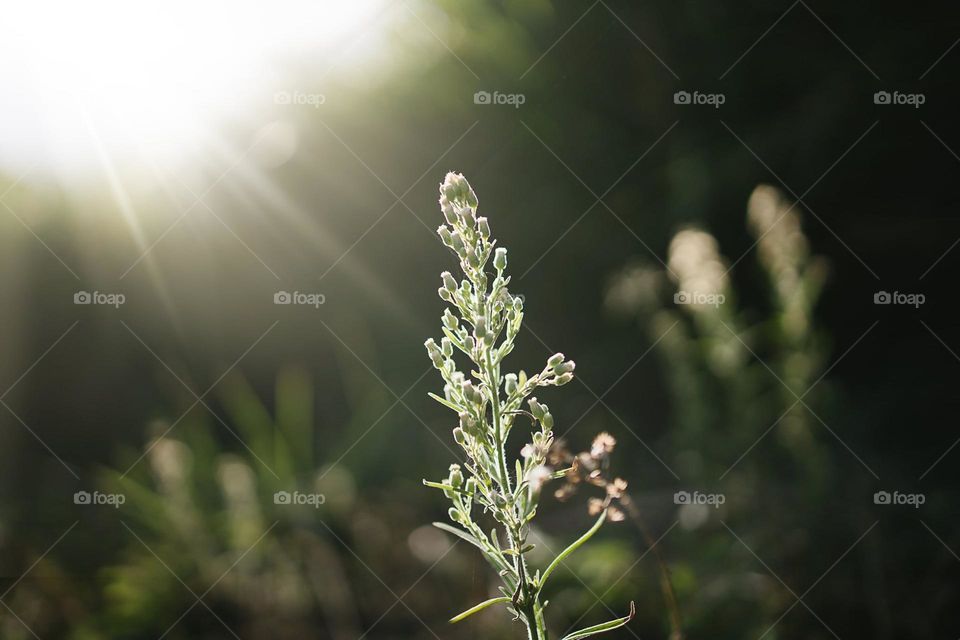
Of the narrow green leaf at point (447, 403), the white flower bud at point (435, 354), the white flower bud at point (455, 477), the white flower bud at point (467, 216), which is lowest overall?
the white flower bud at point (455, 477)

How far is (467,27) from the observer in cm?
270

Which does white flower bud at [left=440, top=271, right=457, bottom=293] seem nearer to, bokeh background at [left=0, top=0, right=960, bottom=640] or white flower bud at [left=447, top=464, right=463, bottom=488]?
white flower bud at [left=447, top=464, right=463, bottom=488]

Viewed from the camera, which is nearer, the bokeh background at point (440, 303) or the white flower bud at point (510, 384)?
the white flower bud at point (510, 384)

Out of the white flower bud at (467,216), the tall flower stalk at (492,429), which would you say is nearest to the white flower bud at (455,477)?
the tall flower stalk at (492,429)

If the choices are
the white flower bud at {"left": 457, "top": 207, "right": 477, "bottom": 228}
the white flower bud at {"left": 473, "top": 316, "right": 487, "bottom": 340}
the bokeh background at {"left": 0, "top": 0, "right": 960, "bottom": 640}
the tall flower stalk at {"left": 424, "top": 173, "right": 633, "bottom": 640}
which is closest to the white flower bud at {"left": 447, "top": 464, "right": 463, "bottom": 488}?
the tall flower stalk at {"left": 424, "top": 173, "right": 633, "bottom": 640}

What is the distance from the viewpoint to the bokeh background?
80.4 inches

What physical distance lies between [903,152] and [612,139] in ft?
3.62

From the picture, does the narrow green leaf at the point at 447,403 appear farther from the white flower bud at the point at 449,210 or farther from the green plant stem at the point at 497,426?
the white flower bud at the point at 449,210

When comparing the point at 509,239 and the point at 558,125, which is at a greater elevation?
the point at 558,125

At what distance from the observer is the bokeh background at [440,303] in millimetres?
2043

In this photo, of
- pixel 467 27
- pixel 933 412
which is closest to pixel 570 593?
pixel 933 412

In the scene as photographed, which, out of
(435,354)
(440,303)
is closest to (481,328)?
(435,354)

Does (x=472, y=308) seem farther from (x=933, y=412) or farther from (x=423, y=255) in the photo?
(x=933, y=412)

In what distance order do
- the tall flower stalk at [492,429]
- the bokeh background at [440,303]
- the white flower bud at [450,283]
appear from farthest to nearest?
1. the bokeh background at [440,303]
2. the white flower bud at [450,283]
3. the tall flower stalk at [492,429]
